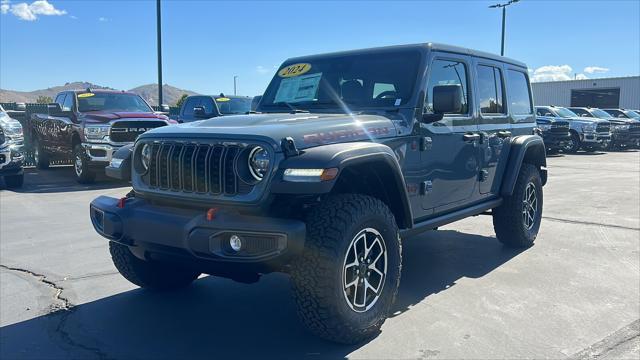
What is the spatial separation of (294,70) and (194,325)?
2.50 meters

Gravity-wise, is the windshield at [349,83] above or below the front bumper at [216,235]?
above

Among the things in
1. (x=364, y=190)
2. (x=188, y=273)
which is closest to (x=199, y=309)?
(x=188, y=273)

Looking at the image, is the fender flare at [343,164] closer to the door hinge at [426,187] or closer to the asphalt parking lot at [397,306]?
the door hinge at [426,187]

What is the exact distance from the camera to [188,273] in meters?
4.55

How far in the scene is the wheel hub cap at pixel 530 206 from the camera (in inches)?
238

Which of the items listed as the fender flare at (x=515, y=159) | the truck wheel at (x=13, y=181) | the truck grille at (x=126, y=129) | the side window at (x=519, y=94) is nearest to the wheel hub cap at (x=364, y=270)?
the fender flare at (x=515, y=159)

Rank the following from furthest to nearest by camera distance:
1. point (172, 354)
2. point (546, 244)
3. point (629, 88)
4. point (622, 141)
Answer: point (629, 88), point (622, 141), point (546, 244), point (172, 354)

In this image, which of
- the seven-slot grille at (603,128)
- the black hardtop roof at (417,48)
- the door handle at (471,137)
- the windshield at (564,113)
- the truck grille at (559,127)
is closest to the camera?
the black hardtop roof at (417,48)

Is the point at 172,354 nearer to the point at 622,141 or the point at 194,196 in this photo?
the point at 194,196

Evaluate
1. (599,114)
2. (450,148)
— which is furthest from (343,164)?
(599,114)

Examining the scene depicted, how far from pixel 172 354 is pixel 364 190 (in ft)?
5.43

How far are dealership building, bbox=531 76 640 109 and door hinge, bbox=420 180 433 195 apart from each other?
4396 cm

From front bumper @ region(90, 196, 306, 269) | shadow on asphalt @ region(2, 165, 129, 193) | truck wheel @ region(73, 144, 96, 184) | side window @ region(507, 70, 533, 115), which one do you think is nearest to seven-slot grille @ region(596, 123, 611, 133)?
side window @ region(507, 70, 533, 115)

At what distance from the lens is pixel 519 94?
625 cm
